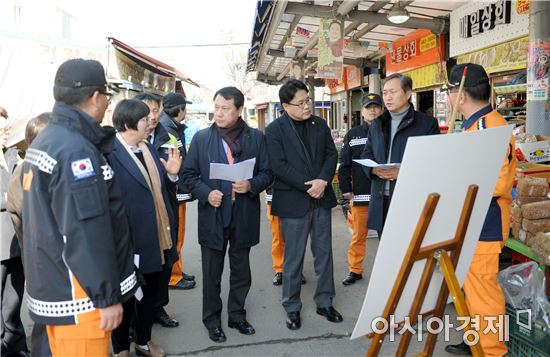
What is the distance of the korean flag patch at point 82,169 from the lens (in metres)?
1.71

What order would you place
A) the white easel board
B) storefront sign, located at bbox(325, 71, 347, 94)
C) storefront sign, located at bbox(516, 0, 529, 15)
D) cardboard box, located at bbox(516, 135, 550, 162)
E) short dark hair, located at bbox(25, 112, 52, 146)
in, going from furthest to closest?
storefront sign, located at bbox(325, 71, 347, 94)
storefront sign, located at bbox(516, 0, 529, 15)
cardboard box, located at bbox(516, 135, 550, 162)
short dark hair, located at bbox(25, 112, 52, 146)
the white easel board

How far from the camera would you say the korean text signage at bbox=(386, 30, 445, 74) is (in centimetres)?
768

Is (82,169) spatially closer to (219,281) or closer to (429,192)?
(429,192)

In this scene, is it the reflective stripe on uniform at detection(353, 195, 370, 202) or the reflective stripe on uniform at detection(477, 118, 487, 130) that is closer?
the reflective stripe on uniform at detection(477, 118, 487, 130)

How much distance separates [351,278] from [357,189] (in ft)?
3.03

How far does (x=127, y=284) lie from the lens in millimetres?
1994

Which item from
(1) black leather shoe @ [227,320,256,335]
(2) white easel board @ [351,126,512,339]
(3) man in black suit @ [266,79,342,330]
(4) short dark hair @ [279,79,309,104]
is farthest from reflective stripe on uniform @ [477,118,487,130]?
(1) black leather shoe @ [227,320,256,335]

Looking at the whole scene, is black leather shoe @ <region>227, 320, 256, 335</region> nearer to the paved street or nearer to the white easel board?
the paved street

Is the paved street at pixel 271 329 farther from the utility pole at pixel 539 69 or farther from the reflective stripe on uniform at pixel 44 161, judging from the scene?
the utility pole at pixel 539 69

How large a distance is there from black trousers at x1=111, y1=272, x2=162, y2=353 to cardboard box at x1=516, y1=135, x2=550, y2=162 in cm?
355

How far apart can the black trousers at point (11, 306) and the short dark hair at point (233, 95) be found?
1836 mm

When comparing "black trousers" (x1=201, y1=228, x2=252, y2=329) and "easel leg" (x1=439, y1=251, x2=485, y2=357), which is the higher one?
"easel leg" (x1=439, y1=251, x2=485, y2=357)

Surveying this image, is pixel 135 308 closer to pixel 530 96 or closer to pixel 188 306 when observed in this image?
pixel 188 306

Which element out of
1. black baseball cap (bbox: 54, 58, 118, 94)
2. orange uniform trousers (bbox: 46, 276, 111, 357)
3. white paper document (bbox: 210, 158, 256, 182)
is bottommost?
orange uniform trousers (bbox: 46, 276, 111, 357)
